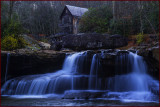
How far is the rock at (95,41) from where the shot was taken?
19.7m

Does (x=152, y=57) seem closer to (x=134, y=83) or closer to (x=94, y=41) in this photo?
(x=134, y=83)

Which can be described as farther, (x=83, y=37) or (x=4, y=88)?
A: (x=83, y=37)

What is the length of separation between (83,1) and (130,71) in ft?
139

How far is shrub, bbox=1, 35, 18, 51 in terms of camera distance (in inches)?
634


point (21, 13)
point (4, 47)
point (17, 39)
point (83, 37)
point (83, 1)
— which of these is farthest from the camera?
point (83, 1)

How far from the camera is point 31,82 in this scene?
38.9 feet

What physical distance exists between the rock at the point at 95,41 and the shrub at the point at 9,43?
21.2 feet

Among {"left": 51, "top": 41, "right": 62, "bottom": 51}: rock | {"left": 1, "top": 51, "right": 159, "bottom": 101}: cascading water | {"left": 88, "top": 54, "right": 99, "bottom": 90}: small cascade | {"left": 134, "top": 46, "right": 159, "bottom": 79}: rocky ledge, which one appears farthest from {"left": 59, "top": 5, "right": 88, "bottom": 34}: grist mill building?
{"left": 134, "top": 46, "right": 159, "bottom": 79}: rocky ledge

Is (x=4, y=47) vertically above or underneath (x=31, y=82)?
above

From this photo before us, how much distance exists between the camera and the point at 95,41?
2006 centimetres

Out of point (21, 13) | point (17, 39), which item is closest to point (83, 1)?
point (21, 13)

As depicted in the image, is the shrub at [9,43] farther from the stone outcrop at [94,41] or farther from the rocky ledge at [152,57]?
the rocky ledge at [152,57]

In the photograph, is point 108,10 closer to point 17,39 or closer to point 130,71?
point 17,39

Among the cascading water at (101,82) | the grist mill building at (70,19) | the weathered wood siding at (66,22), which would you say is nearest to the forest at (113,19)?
the cascading water at (101,82)
